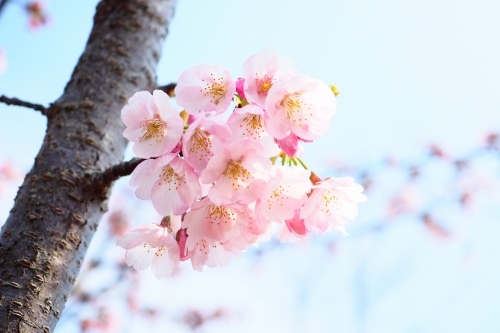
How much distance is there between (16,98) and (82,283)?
4308 mm

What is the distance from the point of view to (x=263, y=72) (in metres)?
0.76

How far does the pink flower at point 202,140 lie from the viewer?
0.69 meters

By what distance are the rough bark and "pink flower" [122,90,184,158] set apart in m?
0.28

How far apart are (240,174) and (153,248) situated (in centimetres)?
37

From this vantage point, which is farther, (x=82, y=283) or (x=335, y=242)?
(x=335, y=242)

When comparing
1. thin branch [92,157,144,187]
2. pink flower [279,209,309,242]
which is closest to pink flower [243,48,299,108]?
pink flower [279,209,309,242]

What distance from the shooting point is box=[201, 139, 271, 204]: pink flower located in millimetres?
691

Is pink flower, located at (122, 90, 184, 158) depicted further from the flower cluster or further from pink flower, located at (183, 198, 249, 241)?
pink flower, located at (183, 198, 249, 241)

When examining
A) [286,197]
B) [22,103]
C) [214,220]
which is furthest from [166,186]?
[22,103]

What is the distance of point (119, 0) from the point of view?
151cm

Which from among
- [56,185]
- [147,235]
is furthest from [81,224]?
Result: [147,235]

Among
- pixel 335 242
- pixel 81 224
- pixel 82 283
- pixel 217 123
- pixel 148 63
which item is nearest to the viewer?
pixel 217 123

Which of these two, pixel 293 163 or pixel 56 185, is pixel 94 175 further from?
pixel 293 163

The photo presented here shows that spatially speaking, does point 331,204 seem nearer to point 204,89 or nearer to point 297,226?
point 297,226
